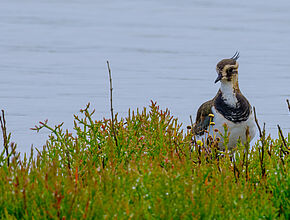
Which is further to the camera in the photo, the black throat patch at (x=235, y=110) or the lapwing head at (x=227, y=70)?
the lapwing head at (x=227, y=70)

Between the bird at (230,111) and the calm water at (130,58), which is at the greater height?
the calm water at (130,58)

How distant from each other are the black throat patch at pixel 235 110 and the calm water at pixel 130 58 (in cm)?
322

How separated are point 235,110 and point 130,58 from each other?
12267 millimetres

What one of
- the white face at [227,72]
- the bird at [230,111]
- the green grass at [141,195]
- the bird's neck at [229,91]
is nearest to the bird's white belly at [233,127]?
the bird at [230,111]

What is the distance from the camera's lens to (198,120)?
949cm

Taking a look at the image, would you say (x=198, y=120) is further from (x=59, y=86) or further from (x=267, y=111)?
(x=59, y=86)

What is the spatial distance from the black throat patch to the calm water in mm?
3217

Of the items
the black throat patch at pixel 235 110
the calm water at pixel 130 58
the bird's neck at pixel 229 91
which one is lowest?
the black throat patch at pixel 235 110

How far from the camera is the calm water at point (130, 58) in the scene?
547 inches

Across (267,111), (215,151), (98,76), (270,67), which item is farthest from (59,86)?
(215,151)

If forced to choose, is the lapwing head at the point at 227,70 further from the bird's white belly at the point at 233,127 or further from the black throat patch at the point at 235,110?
the bird's white belly at the point at 233,127

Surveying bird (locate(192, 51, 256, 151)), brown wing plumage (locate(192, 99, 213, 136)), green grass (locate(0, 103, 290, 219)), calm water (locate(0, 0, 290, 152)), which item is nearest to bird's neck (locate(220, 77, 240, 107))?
bird (locate(192, 51, 256, 151))

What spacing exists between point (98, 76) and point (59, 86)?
199 centimetres

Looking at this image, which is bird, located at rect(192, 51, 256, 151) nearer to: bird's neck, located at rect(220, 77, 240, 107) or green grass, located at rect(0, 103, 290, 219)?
bird's neck, located at rect(220, 77, 240, 107)
